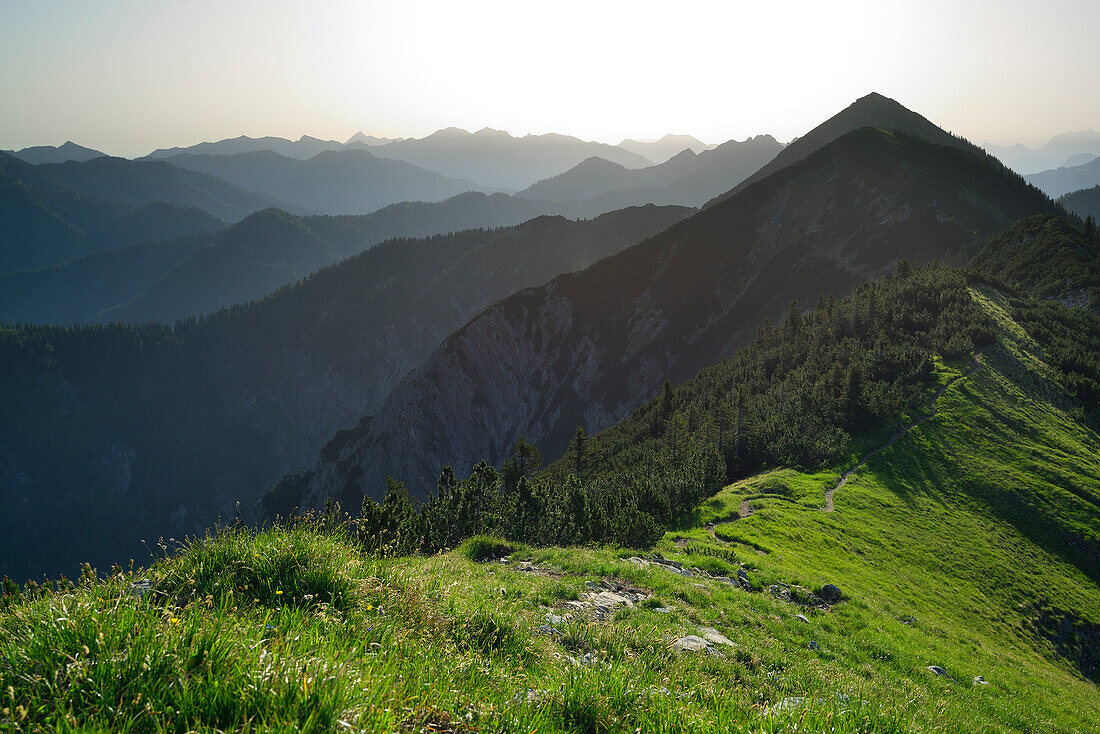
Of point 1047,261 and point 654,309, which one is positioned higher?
point 1047,261

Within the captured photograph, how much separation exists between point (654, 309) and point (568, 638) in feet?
441

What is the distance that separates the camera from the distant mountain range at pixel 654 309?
116875 mm

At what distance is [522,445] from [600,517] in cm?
2864

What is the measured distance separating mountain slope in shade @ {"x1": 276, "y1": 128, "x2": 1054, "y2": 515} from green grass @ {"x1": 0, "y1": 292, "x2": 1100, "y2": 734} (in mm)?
91448

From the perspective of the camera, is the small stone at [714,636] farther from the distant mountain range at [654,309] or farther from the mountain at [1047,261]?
the distant mountain range at [654,309]

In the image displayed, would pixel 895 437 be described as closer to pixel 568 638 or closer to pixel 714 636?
pixel 714 636

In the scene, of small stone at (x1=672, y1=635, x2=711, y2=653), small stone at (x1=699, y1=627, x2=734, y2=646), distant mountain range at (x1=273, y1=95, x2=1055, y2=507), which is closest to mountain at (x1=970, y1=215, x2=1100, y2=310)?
distant mountain range at (x1=273, y1=95, x2=1055, y2=507)

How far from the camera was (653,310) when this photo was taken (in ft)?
451

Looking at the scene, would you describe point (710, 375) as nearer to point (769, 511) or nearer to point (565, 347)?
point (769, 511)

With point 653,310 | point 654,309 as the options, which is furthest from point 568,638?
point 654,309

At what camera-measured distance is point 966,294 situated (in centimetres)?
5094

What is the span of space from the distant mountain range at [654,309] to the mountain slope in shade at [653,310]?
15.6 inches

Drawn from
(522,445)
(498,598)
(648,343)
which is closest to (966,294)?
(522,445)

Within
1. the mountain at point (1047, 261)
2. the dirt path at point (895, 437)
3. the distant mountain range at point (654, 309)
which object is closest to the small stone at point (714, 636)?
the dirt path at point (895, 437)
